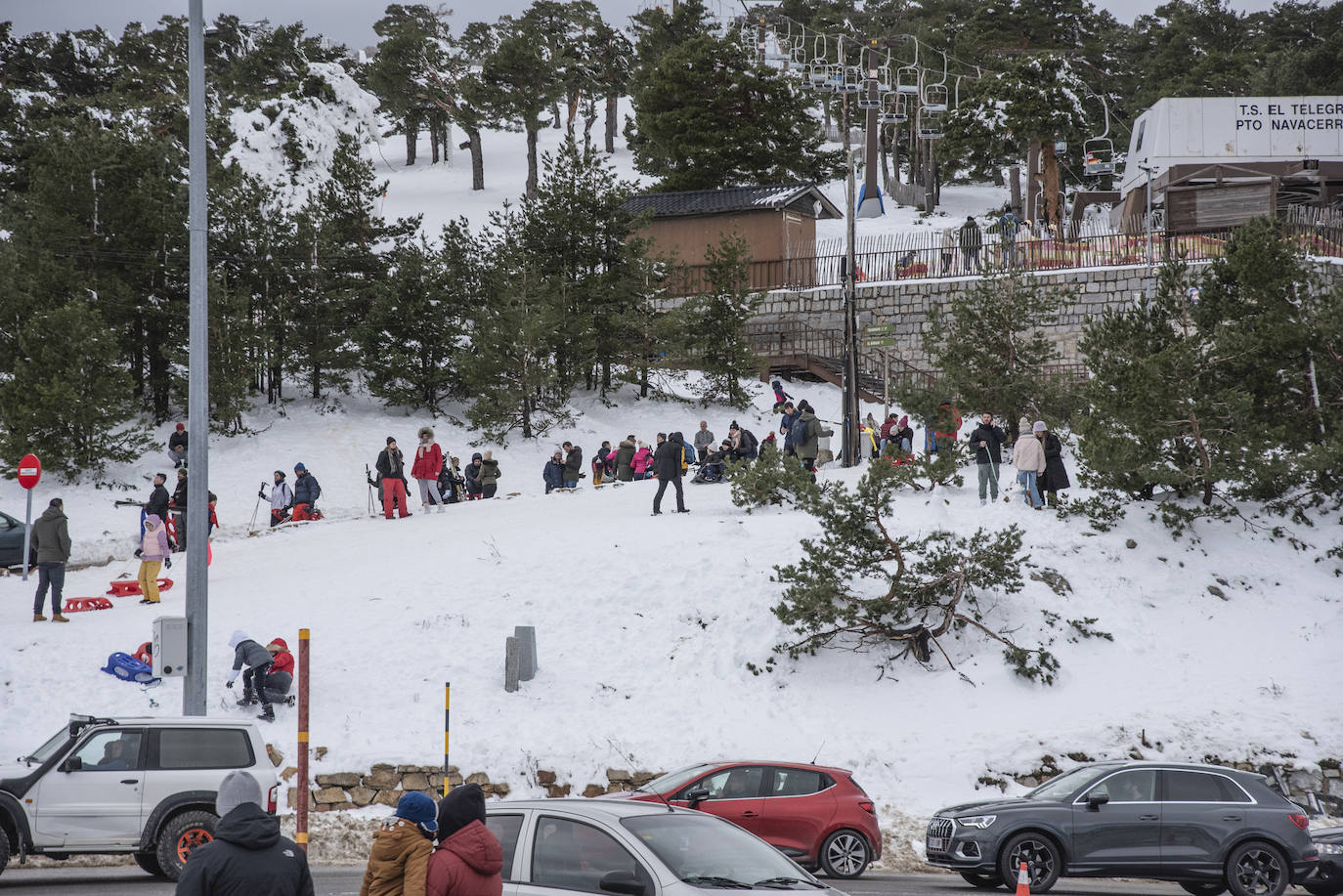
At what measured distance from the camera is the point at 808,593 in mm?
17812

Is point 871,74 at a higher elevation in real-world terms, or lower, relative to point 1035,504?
higher

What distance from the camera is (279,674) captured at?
16047mm

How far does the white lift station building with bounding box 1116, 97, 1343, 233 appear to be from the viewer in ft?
137

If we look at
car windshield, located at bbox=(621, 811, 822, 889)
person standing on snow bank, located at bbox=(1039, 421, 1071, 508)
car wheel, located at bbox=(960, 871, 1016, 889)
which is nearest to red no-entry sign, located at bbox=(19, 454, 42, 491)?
car wheel, located at bbox=(960, 871, 1016, 889)

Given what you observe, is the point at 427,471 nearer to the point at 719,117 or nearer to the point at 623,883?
the point at 623,883

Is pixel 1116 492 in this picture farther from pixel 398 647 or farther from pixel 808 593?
pixel 398 647

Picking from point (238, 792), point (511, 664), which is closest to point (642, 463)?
point (511, 664)

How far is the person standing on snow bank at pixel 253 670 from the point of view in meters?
15.9

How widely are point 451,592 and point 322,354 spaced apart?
20.0 m

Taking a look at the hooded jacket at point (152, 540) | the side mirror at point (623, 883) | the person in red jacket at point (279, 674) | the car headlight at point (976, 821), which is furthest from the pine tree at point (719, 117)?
the side mirror at point (623, 883)

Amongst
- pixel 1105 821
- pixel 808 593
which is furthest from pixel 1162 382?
pixel 1105 821

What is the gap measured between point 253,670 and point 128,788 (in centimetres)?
477

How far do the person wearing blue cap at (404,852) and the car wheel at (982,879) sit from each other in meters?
7.96

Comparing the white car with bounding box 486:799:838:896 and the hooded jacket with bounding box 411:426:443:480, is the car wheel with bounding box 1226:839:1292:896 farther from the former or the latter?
the hooded jacket with bounding box 411:426:443:480
